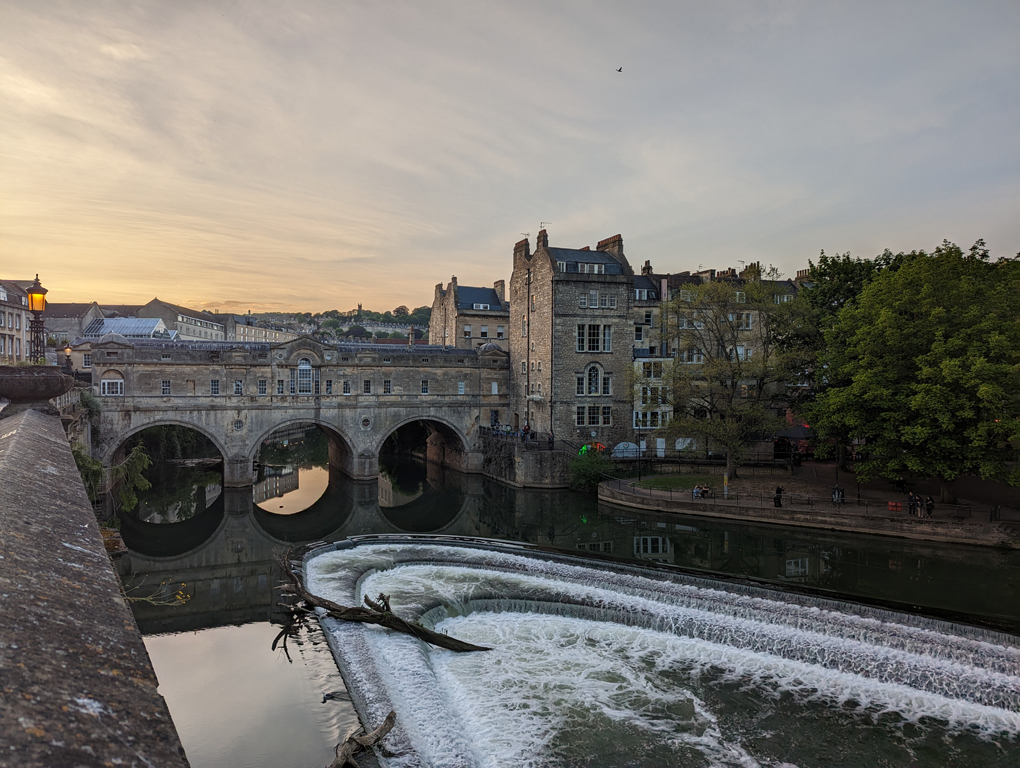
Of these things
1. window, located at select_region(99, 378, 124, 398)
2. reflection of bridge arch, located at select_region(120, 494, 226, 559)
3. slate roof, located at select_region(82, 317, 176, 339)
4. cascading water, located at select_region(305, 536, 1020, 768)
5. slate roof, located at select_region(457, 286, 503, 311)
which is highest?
slate roof, located at select_region(457, 286, 503, 311)

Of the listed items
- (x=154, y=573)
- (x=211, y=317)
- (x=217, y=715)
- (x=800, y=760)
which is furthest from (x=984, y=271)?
(x=211, y=317)

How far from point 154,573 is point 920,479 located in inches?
1423

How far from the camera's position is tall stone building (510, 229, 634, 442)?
41625 millimetres

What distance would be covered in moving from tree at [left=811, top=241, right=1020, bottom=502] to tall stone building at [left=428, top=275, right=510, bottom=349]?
32.9 m

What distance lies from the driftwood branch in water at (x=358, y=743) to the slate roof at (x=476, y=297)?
4763cm

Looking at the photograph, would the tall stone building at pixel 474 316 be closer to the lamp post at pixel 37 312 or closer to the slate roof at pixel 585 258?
the slate roof at pixel 585 258

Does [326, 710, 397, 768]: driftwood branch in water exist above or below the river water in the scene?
above

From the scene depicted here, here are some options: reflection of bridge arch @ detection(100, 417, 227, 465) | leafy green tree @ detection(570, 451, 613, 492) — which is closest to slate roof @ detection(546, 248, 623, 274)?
leafy green tree @ detection(570, 451, 613, 492)

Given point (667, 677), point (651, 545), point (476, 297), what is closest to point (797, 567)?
point (651, 545)

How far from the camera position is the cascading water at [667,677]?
40.5 ft

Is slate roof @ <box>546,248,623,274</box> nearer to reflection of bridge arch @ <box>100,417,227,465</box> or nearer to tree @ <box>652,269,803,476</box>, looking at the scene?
tree @ <box>652,269,803,476</box>

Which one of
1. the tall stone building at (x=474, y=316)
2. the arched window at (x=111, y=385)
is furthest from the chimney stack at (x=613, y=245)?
the arched window at (x=111, y=385)

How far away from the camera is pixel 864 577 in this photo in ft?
73.5

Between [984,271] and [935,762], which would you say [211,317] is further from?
[935,762]
